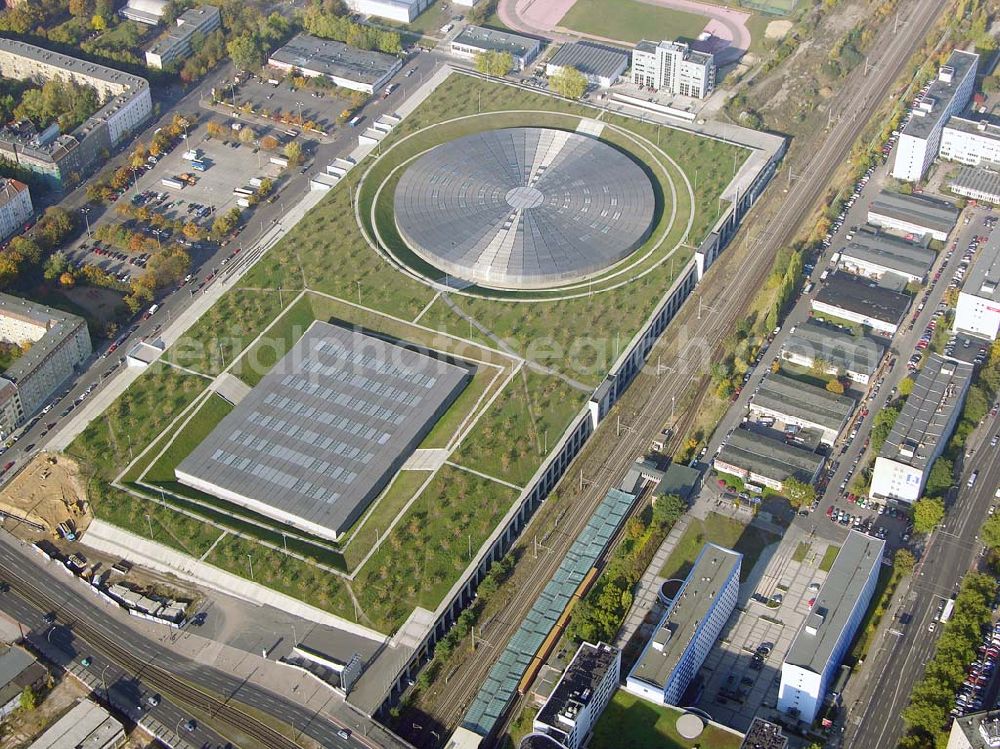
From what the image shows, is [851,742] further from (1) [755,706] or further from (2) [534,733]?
(2) [534,733]

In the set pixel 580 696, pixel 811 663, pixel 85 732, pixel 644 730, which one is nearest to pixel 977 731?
pixel 811 663

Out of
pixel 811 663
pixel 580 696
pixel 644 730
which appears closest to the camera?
pixel 580 696

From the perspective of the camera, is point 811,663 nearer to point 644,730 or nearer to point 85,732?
point 644,730

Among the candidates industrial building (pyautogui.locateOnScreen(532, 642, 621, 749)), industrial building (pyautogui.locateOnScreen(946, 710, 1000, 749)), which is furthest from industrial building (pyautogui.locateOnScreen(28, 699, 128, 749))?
industrial building (pyautogui.locateOnScreen(946, 710, 1000, 749))

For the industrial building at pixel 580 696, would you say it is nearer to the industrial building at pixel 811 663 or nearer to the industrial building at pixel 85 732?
the industrial building at pixel 811 663

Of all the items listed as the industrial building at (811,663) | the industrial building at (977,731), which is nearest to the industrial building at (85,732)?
the industrial building at (811,663)

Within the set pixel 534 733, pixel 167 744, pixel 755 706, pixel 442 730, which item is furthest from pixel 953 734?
pixel 167 744
